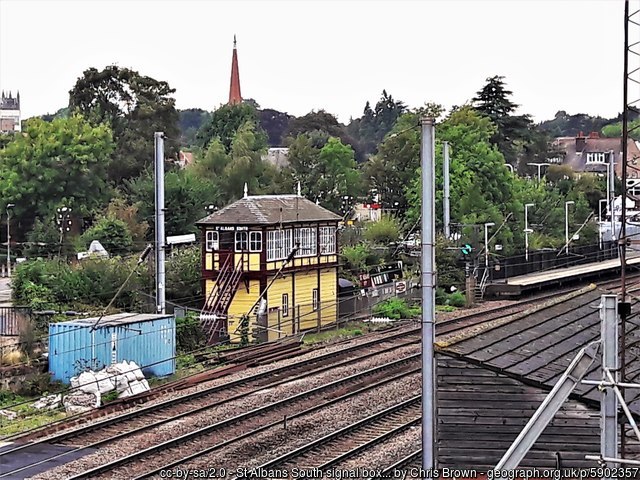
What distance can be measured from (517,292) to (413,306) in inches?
252

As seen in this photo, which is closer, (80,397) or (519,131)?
(80,397)

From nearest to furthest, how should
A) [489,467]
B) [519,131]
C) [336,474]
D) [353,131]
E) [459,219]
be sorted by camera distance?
A: [489,467]
[336,474]
[459,219]
[519,131]
[353,131]

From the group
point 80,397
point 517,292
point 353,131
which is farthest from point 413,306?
point 353,131

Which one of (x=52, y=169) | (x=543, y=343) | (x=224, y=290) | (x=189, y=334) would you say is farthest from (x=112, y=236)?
(x=543, y=343)

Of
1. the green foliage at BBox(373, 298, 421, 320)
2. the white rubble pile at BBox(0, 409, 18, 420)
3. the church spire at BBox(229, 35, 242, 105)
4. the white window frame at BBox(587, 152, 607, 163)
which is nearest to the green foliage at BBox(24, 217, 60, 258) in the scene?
the green foliage at BBox(373, 298, 421, 320)

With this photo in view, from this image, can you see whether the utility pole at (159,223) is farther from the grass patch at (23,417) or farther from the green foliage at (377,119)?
the green foliage at (377,119)

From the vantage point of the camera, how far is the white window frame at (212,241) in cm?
3262

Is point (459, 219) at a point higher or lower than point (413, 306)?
higher

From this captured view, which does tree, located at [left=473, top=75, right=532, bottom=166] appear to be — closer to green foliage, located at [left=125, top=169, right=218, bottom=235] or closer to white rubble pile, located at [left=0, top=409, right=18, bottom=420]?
green foliage, located at [left=125, top=169, right=218, bottom=235]

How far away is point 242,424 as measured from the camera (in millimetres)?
18891

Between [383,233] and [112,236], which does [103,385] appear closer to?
[112,236]

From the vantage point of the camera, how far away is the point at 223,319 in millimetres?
30391

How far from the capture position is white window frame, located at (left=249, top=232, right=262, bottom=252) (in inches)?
1272

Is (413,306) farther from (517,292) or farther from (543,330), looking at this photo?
(543,330)
